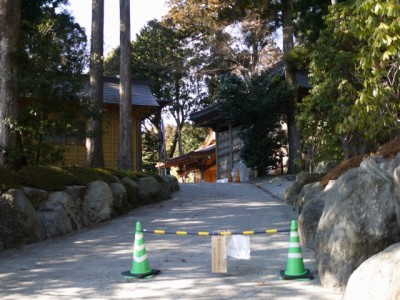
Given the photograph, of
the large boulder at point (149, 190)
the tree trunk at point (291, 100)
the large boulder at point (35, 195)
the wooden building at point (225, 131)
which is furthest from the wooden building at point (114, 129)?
the large boulder at point (35, 195)

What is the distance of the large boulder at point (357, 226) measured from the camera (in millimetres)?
5648

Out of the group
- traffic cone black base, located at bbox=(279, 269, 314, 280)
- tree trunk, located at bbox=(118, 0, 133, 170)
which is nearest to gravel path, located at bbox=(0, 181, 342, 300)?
traffic cone black base, located at bbox=(279, 269, 314, 280)

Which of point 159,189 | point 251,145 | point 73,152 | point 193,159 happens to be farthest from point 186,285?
point 193,159

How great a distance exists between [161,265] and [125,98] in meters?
12.3

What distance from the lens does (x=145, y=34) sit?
40375 mm

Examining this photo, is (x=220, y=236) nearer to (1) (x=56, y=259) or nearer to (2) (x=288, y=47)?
(1) (x=56, y=259)

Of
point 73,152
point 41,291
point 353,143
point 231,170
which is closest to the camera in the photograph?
point 41,291

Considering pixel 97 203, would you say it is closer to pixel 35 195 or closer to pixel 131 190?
pixel 35 195

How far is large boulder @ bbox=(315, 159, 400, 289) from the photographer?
5.65m

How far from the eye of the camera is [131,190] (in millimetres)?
15047

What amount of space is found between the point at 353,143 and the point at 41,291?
10476 millimetres

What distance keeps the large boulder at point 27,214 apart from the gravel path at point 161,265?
0.65 feet

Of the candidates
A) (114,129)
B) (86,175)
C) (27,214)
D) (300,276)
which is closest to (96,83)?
(86,175)

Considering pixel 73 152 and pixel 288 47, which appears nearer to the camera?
pixel 73 152
